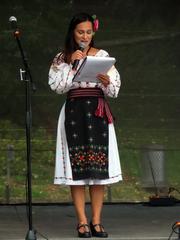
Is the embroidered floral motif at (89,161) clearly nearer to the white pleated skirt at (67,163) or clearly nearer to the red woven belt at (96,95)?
the white pleated skirt at (67,163)

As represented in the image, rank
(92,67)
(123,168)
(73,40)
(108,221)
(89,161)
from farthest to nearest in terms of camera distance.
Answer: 1. (123,168)
2. (108,221)
3. (73,40)
4. (89,161)
5. (92,67)

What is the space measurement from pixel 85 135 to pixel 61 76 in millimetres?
492

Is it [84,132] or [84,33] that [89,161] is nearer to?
[84,132]

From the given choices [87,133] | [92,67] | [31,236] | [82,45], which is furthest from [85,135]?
[31,236]

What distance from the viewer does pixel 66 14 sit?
784cm

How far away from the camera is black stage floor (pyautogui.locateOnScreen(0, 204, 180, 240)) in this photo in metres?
6.13

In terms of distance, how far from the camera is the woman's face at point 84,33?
582 centimetres

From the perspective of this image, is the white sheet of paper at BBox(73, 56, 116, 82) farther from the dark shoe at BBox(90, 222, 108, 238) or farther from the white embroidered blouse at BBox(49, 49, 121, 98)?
the dark shoe at BBox(90, 222, 108, 238)

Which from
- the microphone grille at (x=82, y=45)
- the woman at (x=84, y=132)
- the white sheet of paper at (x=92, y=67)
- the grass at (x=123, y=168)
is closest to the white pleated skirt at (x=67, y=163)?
the woman at (x=84, y=132)

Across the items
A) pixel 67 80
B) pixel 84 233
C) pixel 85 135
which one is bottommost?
pixel 84 233

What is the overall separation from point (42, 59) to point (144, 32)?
44.2 inches

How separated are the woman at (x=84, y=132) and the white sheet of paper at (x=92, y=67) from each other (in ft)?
0.29

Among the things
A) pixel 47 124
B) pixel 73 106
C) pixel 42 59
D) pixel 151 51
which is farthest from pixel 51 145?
pixel 73 106

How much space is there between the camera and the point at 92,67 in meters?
5.55
